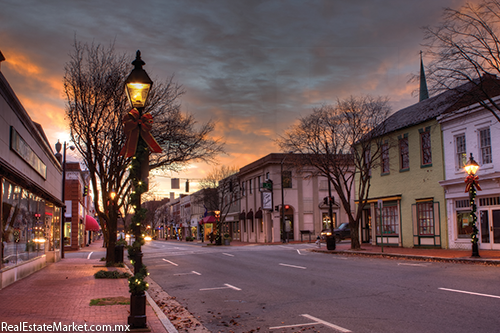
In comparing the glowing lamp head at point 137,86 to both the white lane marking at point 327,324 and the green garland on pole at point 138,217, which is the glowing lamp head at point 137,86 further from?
the white lane marking at point 327,324

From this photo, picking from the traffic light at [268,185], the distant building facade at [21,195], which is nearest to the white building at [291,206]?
the traffic light at [268,185]

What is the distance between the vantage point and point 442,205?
26.2 meters

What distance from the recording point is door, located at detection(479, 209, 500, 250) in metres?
23.0

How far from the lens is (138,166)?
26.3 feet

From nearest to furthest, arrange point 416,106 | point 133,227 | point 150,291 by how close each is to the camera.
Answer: point 133,227 < point 150,291 < point 416,106

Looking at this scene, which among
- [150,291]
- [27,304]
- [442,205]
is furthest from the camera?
[442,205]

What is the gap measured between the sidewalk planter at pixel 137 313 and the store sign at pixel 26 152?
9.50 m

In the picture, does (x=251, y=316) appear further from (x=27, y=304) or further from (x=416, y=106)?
(x=416, y=106)

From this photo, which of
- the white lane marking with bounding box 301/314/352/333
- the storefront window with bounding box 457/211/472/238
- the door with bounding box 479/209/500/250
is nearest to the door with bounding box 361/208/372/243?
the storefront window with bounding box 457/211/472/238

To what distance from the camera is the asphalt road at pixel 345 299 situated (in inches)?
314

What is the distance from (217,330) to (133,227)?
240 cm

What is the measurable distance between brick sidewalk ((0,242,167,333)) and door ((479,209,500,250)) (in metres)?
18.2

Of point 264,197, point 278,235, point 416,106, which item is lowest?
point 278,235

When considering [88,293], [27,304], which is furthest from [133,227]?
[88,293]
